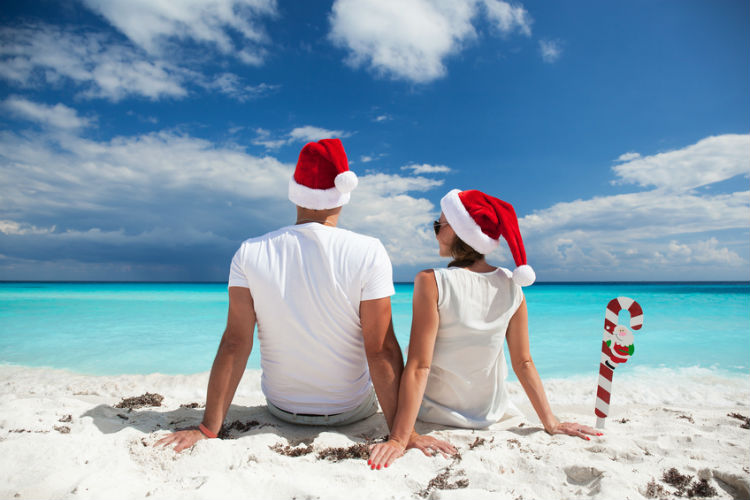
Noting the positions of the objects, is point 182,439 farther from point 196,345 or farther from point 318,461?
point 196,345

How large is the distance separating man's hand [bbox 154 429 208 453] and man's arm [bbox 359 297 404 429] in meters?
1.24

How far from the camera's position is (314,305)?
2764 mm

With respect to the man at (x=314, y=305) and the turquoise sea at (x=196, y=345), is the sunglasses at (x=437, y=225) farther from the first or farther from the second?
the turquoise sea at (x=196, y=345)

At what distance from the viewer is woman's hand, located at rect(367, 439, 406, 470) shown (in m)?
2.40

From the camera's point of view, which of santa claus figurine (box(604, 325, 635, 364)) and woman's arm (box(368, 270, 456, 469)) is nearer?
woman's arm (box(368, 270, 456, 469))

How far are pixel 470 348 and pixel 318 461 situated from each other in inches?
50.3

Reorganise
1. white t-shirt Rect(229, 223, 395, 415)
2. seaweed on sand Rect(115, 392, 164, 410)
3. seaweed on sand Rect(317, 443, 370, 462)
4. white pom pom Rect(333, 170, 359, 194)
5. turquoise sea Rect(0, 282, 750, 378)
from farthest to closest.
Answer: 1. turquoise sea Rect(0, 282, 750, 378)
2. seaweed on sand Rect(115, 392, 164, 410)
3. white pom pom Rect(333, 170, 359, 194)
4. white t-shirt Rect(229, 223, 395, 415)
5. seaweed on sand Rect(317, 443, 370, 462)

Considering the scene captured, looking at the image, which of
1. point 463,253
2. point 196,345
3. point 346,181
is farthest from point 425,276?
point 196,345

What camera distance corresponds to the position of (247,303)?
9.26ft

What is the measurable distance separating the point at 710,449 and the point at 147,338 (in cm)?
1209

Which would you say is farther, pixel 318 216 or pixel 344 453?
pixel 318 216

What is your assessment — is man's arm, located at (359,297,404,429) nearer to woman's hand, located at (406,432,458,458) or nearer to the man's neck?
woman's hand, located at (406,432,458,458)

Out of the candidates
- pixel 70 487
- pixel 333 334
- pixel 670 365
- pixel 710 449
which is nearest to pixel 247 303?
pixel 333 334

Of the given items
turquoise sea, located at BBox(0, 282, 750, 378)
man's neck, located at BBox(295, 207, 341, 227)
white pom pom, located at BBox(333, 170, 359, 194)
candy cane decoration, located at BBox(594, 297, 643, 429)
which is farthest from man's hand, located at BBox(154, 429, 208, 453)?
turquoise sea, located at BBox(0, 282, 750, 378)
